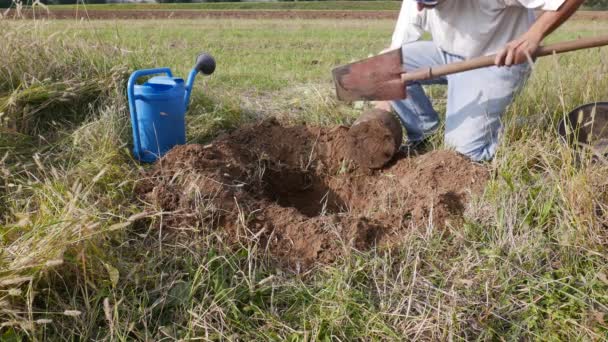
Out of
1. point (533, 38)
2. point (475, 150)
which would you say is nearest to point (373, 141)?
point (475, 150)

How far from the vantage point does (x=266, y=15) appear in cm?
1966

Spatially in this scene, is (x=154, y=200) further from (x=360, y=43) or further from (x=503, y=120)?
(x=360, y=43)

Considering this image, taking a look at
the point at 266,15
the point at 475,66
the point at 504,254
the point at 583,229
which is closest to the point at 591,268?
the point at 583,229

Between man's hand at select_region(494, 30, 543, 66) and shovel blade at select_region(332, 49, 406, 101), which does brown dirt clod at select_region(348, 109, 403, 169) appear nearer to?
shovel blade at select_region(332, 49, 406, 101)

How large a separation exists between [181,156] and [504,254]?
65.3 inches

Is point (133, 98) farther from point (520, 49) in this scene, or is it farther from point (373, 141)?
point (520, 49)

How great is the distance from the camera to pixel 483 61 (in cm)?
267

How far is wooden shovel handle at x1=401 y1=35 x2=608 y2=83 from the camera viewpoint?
2.41 meters

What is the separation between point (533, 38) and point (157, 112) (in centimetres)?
216

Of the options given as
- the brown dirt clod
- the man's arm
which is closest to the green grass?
the brown dirt clod

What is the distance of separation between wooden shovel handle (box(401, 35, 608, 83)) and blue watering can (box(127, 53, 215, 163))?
1.31 meters

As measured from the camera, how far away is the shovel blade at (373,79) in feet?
10.1

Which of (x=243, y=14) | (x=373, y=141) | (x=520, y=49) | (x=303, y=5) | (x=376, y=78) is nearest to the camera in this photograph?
A: (x=520, y=49)

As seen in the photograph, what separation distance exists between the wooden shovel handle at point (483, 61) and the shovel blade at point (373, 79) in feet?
0.25
